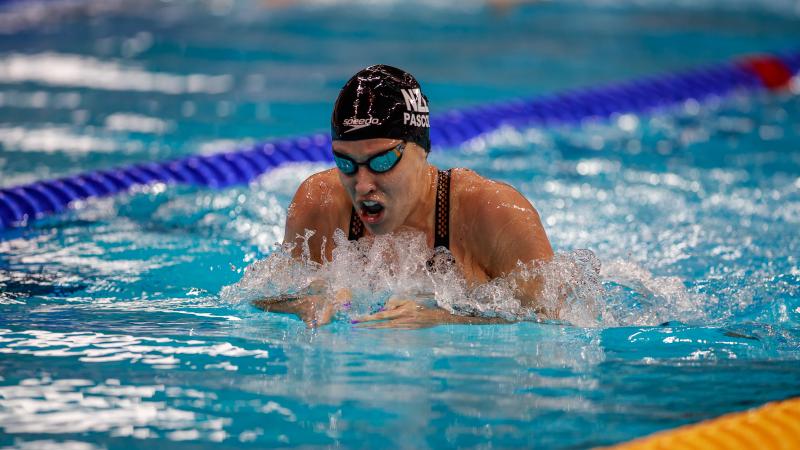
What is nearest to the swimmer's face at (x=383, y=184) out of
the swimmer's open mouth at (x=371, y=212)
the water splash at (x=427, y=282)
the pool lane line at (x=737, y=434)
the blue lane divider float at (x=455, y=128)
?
the swimmer's open mouth at (x=371, y=212)

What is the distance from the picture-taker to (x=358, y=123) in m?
2.95

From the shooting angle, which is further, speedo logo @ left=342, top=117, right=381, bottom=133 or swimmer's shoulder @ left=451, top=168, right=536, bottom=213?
swimmer's shoulder @ left=451, top=168, right=536, bottom=213

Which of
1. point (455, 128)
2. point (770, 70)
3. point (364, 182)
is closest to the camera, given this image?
point (364, 182)

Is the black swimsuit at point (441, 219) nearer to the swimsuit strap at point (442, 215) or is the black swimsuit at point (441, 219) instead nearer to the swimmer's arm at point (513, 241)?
the swimsuit strap at point (442, 215)

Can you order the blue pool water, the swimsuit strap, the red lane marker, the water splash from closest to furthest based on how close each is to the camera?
the blue pool water, the water splash, the swimsuit strap, the red lane marker

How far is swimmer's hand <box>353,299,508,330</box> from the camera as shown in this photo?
302 centimetres

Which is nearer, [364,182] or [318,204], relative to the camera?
[364,182]

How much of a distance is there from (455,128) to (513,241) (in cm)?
400

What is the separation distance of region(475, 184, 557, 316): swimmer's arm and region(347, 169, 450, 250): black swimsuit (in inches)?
4.4

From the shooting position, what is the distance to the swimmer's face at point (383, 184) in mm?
2930

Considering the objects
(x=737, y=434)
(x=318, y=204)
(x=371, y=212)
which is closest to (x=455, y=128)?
(x=318, y=204)

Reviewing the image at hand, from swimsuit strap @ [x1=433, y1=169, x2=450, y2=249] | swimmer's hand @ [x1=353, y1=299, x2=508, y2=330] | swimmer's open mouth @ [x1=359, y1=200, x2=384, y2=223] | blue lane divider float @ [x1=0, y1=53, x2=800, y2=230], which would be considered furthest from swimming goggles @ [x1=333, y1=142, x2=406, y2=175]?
blue lane divider float @ [x1=0, y1=53, x2=800, y2=230]

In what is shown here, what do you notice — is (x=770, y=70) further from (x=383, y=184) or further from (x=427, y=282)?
(x=383, y=184)

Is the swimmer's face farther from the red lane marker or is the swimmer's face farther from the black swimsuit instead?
the red lane marker
